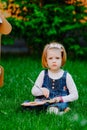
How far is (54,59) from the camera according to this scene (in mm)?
6789

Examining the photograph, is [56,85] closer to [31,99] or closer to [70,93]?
[70,93]

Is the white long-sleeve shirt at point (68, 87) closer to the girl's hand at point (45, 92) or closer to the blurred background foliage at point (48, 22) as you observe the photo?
the girl's hand at point (45, 92)

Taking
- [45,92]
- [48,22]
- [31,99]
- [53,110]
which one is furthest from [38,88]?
[48,22]

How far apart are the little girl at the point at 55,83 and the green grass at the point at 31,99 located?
0.63ft

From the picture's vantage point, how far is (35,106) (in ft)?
21.6

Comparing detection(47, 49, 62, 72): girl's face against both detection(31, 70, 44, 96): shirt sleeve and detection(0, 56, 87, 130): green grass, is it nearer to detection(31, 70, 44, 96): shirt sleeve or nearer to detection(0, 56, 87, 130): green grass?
detection(31, 70, 44, 96): shirt sleeve

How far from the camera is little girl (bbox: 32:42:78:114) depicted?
264 inches

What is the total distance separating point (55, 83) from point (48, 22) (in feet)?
16.2

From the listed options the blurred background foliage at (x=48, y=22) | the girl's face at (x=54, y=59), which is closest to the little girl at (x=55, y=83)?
the girl's face at (x=54, y=59)

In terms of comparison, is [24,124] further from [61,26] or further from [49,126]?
[61,26]

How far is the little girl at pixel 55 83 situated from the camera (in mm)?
6703

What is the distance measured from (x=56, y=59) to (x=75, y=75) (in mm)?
2579

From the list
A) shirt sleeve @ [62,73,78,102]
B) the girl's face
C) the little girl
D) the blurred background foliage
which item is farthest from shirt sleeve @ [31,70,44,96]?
the blurred background foliage

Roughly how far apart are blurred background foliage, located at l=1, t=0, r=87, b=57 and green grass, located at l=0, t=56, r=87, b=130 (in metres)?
1.11
